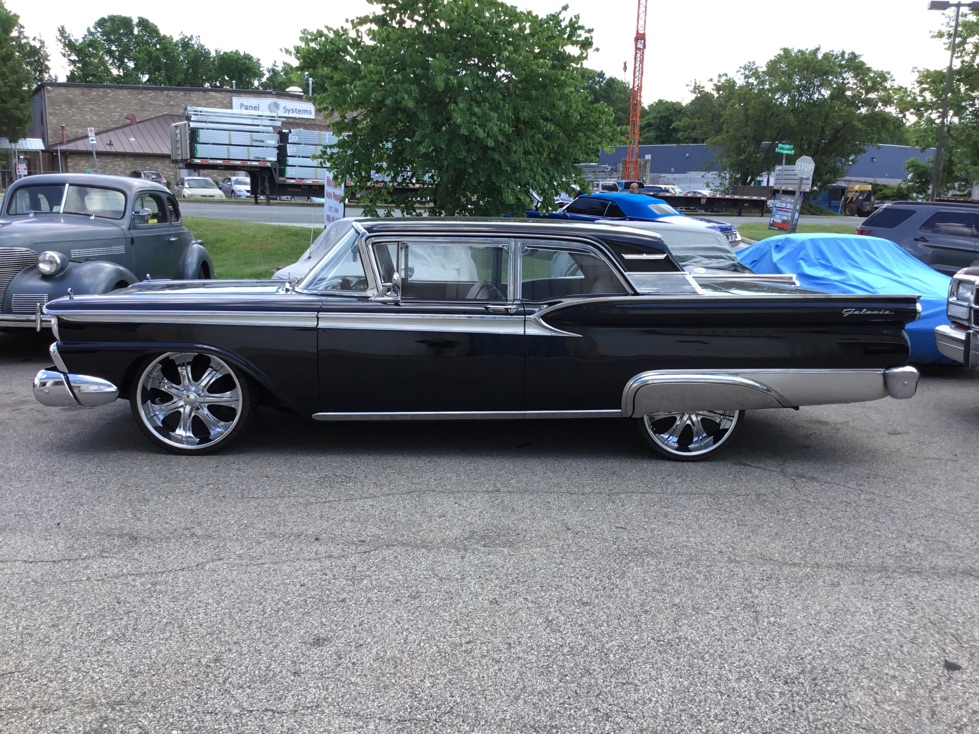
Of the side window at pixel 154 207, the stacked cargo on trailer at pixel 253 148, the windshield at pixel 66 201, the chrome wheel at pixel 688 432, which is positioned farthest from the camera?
the stacked cargo on trailer at pixel 253 148

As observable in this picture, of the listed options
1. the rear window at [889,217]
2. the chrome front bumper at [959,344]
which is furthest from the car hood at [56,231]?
the rear window at [889,217]

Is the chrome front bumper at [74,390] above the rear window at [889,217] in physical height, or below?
below

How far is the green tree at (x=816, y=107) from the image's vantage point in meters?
51.5

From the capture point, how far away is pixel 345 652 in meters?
3.16

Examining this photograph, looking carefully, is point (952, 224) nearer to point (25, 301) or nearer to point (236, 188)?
point (25, 301)

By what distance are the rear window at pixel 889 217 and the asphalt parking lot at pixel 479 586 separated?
289 inches

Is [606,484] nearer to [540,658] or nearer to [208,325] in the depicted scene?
[540,658]

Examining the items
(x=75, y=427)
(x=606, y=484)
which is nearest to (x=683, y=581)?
(x=606, y=484)

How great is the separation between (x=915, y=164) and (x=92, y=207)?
137 ft

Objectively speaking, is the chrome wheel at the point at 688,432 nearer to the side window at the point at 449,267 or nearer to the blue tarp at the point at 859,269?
the side window at the point at 449,267

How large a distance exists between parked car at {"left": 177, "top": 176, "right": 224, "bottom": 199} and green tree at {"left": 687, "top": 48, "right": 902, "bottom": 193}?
3244cm

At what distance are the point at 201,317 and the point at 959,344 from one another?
19.5 feet

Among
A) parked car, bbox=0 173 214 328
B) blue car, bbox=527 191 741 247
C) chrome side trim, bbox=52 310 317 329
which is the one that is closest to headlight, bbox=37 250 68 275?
parked car, bbox=0 173 214 328

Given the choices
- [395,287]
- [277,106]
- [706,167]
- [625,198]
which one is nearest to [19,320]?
[395,287]
